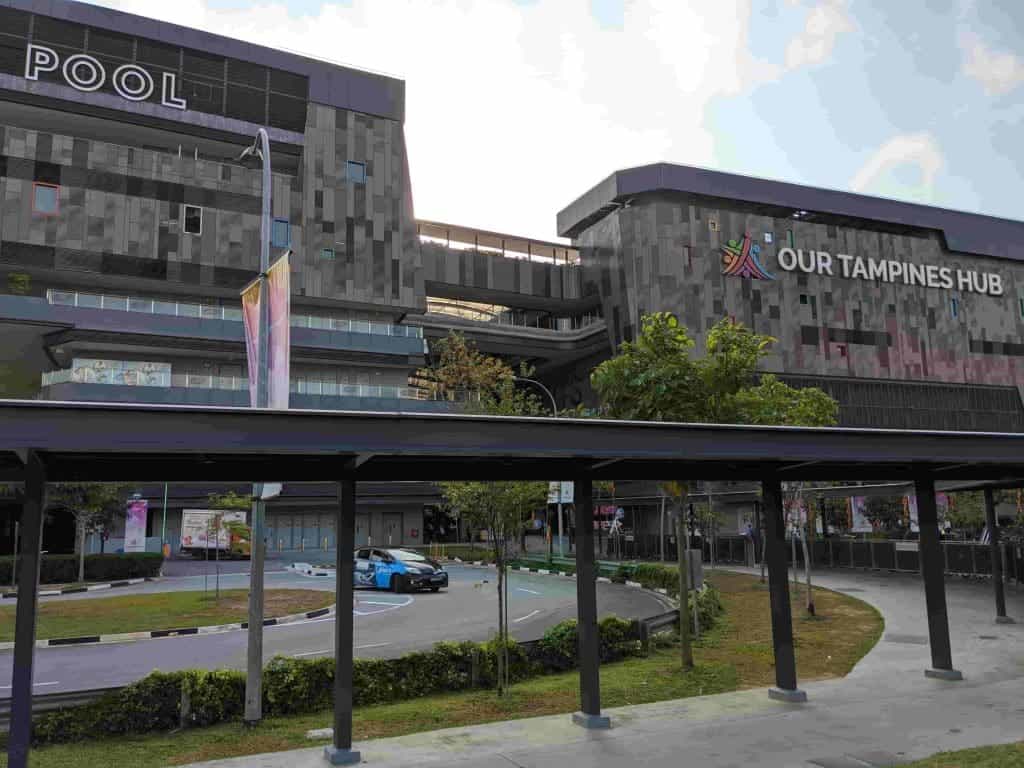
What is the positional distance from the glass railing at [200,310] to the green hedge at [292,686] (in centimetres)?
4059

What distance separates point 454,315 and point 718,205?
2426 centimetres

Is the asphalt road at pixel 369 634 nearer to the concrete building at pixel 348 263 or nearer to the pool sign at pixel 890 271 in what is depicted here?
the concrete building at pixel 348 263

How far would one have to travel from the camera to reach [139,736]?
1166cm

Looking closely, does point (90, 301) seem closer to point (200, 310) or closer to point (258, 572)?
point (200, 310)

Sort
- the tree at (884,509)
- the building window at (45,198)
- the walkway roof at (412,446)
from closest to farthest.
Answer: the walkway roof at (412,446)
the building window at (45,198)
the tree at (884,509)

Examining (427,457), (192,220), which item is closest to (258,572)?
(427,457)

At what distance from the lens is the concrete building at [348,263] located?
164ft

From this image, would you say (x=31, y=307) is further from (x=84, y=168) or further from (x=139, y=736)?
(x=139, y=736)

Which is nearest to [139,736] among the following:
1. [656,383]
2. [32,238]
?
[656,383]

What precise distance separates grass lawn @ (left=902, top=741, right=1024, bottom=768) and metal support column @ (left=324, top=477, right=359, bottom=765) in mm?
6297

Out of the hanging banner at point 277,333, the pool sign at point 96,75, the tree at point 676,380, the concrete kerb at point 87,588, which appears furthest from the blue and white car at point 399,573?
the pool sign at point 96,75

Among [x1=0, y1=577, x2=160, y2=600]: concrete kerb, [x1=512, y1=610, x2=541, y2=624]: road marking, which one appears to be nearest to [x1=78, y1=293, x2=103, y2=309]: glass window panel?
[x1=0, y1=577, x2=160, y2=600]: concrete kerb

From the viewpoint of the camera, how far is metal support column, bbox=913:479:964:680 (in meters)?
13.7

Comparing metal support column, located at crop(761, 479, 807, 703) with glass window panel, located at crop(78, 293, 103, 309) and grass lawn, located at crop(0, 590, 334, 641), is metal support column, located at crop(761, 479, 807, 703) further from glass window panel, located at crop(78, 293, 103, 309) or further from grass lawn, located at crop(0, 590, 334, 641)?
glass window panel, located at crop(78, 293, 103, 309)
